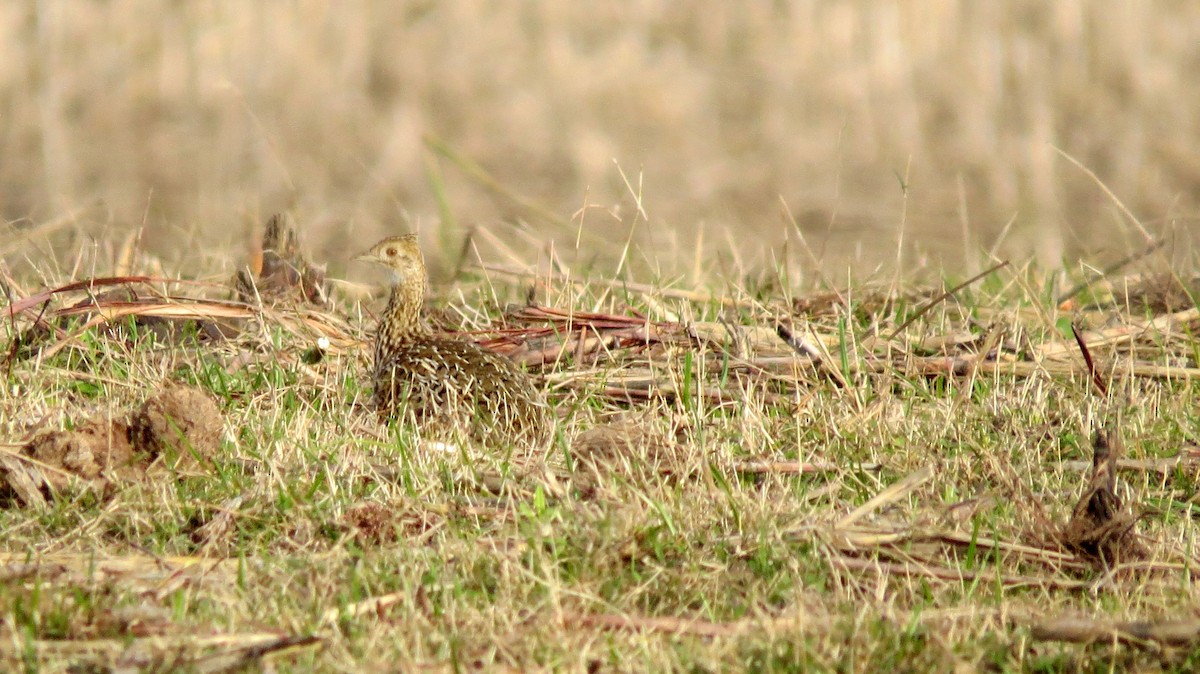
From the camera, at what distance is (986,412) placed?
5.02m

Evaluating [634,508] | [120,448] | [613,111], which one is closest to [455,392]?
[120,448]

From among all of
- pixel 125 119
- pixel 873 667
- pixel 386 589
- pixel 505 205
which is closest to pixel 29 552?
pixel 386 589

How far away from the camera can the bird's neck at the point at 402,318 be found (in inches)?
221

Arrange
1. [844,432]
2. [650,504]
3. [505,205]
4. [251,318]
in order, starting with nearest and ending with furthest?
[650,504], [844,432], [251,318], [505,205]

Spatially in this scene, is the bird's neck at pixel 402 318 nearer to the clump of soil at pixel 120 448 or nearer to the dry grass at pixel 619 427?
the dry grass at pixel 619 427

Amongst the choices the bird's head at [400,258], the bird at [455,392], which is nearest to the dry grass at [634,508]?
the bird at [455,392]

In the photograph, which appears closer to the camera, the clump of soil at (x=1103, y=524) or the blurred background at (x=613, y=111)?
the clump of soil at (x=1103, y=524)

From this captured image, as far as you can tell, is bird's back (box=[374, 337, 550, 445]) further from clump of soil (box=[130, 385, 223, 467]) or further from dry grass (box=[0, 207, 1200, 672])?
clump of soil (box=[130, 385, 223, 467])

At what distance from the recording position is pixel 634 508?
3.74m

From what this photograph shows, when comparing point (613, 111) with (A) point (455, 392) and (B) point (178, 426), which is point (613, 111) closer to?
(A) point (455, 392)

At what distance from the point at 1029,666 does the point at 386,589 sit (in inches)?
55.5

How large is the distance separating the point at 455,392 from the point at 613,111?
28.6 ft

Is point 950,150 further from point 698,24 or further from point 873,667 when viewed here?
point 873,667

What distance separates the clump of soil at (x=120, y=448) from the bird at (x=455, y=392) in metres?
0.62
